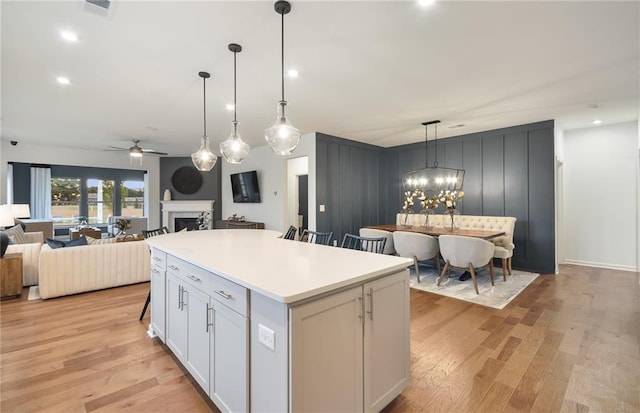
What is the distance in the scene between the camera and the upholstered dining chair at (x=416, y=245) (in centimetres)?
443

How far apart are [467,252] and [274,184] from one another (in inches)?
167

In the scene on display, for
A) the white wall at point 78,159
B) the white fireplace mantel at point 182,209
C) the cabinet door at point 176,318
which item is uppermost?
the white wall at point 78,159

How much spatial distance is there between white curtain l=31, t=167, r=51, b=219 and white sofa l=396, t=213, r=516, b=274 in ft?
29.8

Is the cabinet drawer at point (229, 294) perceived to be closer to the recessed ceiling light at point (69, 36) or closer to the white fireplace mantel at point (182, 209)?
the recessed ceiling light at point (69, 36)

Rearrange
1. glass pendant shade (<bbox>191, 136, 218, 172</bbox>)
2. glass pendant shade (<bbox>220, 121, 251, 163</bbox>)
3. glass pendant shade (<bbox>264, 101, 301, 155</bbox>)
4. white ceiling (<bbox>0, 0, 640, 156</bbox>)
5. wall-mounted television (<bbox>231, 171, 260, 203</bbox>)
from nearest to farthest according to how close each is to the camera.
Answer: white ceiling (<bbox>0, 0, 640, 156</bbox>) → glass pendant shade (<bbox>264, 101, 301, 155</bbox>) → glass pendant shade (<bbox>220, 121, 251, 163</bbox>) → glass pendant shade (<bbox>191, 136, 218, 172</bbox>) → wall-mounted television (<bbox>231, 171, 260, 203</bbox>)

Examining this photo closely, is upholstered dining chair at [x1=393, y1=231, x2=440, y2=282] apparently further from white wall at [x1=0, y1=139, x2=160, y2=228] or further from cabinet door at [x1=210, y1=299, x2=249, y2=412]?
white wall at [x1=0, y1=139, x2=160, y2=228]

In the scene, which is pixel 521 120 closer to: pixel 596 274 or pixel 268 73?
pixel 596 274

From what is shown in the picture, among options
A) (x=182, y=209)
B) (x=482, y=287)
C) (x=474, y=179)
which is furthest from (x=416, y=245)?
(x=182, y=209)

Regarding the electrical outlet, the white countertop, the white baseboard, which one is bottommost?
the white baseboard

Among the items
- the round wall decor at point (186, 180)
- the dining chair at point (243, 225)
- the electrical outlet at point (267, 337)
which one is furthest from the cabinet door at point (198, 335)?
the round wall decor at point (186, 180)

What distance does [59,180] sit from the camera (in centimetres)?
812

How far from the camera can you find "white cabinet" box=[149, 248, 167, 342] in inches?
96.6

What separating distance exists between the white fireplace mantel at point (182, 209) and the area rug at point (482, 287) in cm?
596

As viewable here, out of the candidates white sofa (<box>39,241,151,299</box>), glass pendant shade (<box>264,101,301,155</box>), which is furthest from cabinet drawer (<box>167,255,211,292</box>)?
white sofa (<box>39,241,151,299</box>)
